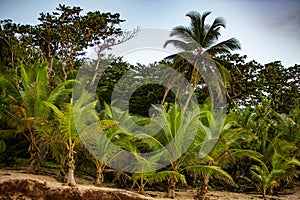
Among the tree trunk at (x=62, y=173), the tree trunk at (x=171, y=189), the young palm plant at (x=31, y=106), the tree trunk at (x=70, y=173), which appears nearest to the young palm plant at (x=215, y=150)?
the tree trunk at (x=171, y=189)

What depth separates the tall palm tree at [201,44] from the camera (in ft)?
57.2

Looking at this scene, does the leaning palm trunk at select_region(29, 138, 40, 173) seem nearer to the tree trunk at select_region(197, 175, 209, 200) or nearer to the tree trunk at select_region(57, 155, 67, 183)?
the tree trunk at select_region(57, 155, 67, 183)

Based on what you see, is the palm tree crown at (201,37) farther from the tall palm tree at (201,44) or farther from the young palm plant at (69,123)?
the young palm plant at (69,123)

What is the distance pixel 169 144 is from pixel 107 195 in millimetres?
3000

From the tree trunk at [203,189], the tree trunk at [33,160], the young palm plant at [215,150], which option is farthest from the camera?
the tree trunk at [203,189]

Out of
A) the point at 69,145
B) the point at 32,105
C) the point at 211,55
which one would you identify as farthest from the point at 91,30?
the point at 69,145

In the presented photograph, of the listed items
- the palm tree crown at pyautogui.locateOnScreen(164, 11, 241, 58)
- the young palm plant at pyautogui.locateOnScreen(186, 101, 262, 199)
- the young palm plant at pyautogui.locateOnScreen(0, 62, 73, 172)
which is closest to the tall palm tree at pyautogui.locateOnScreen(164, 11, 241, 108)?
the palm tree crown at pyautogui.locateOnScreen(164, 11, 241, 58)

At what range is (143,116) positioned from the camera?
1645 centimetres

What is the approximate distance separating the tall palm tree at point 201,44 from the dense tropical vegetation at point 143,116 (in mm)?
52

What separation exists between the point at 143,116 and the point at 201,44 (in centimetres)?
482

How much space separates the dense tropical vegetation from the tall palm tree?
52mm

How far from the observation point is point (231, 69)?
19.1 m

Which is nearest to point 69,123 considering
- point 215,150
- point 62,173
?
point 62,173

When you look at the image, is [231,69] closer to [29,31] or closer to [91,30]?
[91,30]
